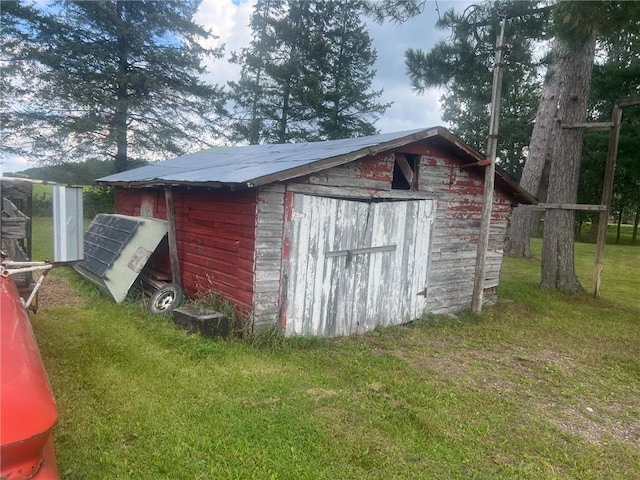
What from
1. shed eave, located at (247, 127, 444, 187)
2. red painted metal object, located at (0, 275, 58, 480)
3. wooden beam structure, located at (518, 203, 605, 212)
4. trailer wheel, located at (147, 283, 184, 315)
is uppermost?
shed eave, located at (247, 127, 444, 187)

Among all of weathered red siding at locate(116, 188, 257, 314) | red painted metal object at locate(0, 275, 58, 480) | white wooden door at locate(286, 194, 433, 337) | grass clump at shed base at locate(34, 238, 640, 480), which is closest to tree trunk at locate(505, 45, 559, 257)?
white wooden door at locate(286, 194, 433, 337)

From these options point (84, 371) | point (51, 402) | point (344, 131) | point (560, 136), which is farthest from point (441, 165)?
point (344, 131)

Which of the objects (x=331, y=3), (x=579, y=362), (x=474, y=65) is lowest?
(x=579, y=362)

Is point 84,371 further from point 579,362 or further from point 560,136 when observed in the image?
point 560,136

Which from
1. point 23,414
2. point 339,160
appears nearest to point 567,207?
point 339,160

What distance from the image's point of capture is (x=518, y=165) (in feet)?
98.0

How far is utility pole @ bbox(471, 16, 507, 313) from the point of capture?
7.67 metres

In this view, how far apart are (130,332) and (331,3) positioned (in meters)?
23.0

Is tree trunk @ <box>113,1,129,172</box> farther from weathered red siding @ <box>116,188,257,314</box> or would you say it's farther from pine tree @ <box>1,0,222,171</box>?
weathered red siding @ <box>116,188,257,314</box>

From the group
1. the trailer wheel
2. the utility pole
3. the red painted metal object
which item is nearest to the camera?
the red painted metal object

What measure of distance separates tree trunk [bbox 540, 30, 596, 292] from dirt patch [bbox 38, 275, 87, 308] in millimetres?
10284

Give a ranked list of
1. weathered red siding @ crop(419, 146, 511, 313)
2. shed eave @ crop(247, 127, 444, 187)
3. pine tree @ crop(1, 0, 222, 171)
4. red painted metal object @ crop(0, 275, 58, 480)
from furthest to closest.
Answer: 1. pine tree @ crop(1, 0, 222, 171)
2. weathered red siding @ crop(419, 146, 511, 313)
3. shed eave @ crop(247, 127, 444, 187)
4. red painted metal object @ crop(0, 275, 58, 480)

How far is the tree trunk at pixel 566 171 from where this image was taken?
10.5 m

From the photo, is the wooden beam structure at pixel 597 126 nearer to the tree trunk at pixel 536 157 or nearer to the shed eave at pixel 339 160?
the shed eave at pixel 339 160
